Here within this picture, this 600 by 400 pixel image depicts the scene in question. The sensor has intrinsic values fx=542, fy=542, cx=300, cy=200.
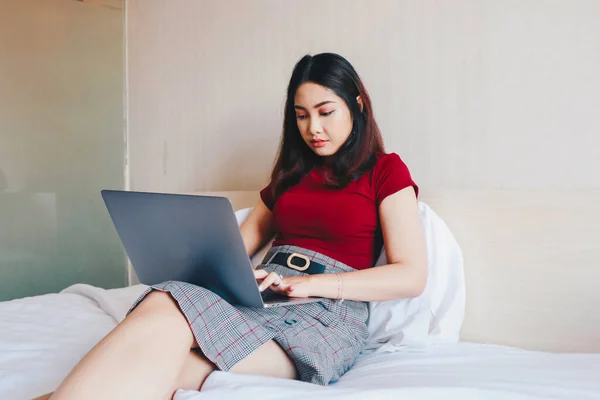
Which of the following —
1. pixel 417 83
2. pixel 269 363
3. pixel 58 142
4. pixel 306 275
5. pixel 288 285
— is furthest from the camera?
pixel 58 142

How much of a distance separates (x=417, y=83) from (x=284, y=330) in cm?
86

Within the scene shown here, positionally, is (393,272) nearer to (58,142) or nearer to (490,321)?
(490,321)

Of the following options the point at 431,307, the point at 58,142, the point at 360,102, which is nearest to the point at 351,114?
the point at 360,102

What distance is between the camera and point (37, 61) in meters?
2.34

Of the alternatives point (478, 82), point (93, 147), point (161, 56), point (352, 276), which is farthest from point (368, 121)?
point (93, 147)

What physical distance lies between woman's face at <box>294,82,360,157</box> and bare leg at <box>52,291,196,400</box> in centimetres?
61

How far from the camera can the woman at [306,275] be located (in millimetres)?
790

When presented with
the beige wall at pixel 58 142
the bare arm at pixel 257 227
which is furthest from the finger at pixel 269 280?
the beige wall at pixel 58 142

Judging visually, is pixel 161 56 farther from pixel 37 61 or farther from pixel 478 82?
pixel 478 82

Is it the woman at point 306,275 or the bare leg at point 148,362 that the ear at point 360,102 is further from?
the bare leg at point 148,362

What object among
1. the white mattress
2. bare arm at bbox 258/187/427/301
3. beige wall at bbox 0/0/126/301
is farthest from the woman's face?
beige wall at bbox 0/0/126/301

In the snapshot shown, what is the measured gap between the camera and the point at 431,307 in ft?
4.13

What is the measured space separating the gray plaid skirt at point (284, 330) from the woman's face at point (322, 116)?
339 mm

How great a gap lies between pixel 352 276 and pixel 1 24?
194cm
